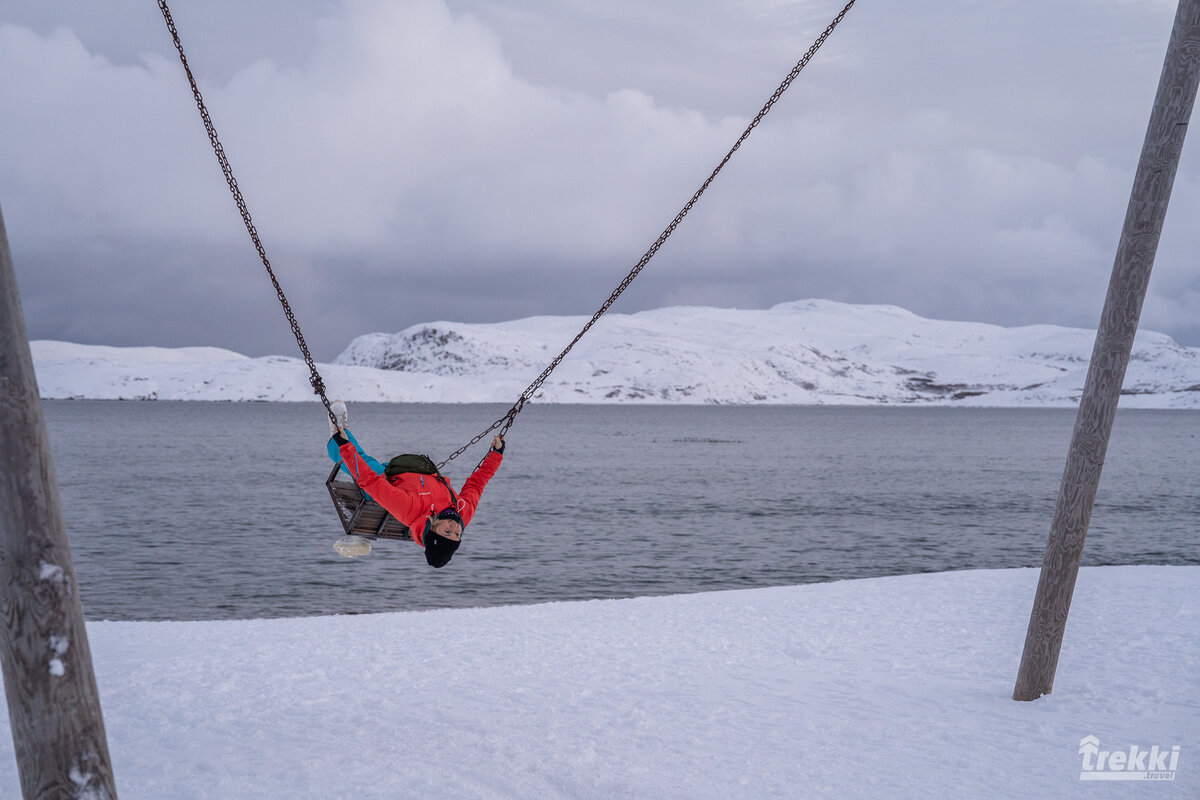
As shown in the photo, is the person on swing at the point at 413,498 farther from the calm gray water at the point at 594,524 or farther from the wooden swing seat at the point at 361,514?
the calm gray water at the point at 594,524

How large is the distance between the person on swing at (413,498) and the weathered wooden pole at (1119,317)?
5139mm

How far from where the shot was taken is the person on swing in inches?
291

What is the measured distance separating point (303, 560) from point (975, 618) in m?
22.5

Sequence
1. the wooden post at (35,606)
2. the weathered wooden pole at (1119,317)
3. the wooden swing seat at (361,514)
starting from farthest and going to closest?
the wooden swing seat at (361,514) → the weathered wooden pole at (1119,317) → the wooden post at (35,606)

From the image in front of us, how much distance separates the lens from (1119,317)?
311 inches

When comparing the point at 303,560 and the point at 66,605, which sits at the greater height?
the point at 66,605

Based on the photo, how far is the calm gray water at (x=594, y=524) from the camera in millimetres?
25641

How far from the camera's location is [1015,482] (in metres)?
61.8

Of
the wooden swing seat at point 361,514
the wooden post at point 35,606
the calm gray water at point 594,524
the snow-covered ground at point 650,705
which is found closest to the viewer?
the wooden post at point 35,606

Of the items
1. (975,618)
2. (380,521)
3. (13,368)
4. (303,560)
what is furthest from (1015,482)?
(13,368)

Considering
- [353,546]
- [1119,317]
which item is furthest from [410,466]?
[1119,317]

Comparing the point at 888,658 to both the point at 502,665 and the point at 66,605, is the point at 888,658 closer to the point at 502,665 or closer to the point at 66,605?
the point at 502,665

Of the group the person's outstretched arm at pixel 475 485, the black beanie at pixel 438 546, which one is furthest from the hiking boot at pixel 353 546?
the person's outstretched arm at pixel 475 485

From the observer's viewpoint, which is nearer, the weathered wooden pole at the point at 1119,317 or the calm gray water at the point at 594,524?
the weathered wooden pole at the point at 1119,317
